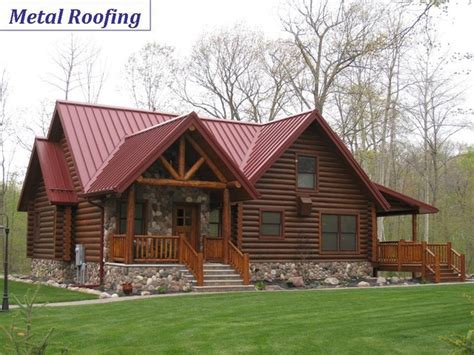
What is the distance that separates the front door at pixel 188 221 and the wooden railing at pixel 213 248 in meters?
0.52

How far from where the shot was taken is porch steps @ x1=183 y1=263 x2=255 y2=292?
21.4 m

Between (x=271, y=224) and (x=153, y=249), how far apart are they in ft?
17.6

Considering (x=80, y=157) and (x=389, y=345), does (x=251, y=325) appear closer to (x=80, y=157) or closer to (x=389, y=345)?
(x=389, y=345)

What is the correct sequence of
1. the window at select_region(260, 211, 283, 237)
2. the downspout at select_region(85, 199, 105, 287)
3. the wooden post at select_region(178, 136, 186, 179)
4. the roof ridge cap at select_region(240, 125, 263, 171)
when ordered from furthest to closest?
the roof ridge cap at select_region(240, 125, 263, 171) → the window at select_region(260, 211, 283, 237) → the downspout at select_region(85, 199, 105, 287) → the wooden post at select_region(178, 136, 186, 179)

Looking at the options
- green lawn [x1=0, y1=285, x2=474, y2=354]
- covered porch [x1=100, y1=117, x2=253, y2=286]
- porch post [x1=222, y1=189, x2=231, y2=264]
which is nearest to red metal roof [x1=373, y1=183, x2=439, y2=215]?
covered porch [x1=100, y1=117, x2=253, y2=286]

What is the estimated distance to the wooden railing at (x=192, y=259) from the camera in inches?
845

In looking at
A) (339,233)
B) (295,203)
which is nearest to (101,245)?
(295,203)

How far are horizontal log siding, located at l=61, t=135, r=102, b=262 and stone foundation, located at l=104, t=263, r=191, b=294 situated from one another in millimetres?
2550

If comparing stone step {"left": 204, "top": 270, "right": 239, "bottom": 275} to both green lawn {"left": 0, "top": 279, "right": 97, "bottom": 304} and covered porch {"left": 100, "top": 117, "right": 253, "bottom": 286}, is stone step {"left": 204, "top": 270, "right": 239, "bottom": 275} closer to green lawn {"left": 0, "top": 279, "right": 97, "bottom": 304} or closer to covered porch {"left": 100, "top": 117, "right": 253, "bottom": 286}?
covered porch {"left": 100, "top": 117, "right": 253, "bottom": 286}

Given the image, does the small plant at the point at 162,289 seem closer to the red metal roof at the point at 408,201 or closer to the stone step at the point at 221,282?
the stone step at the point at 221,282

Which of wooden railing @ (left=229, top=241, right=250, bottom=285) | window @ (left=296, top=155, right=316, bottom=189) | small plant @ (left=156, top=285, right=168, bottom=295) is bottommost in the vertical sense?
small plant @ (left=156, top=285, right=168, bottom=295)

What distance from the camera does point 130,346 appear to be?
11.5 metres

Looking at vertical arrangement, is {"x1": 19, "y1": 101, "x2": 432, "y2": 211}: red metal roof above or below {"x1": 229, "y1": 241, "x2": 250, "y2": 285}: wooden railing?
above

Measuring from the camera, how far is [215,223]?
2564 centimetres
